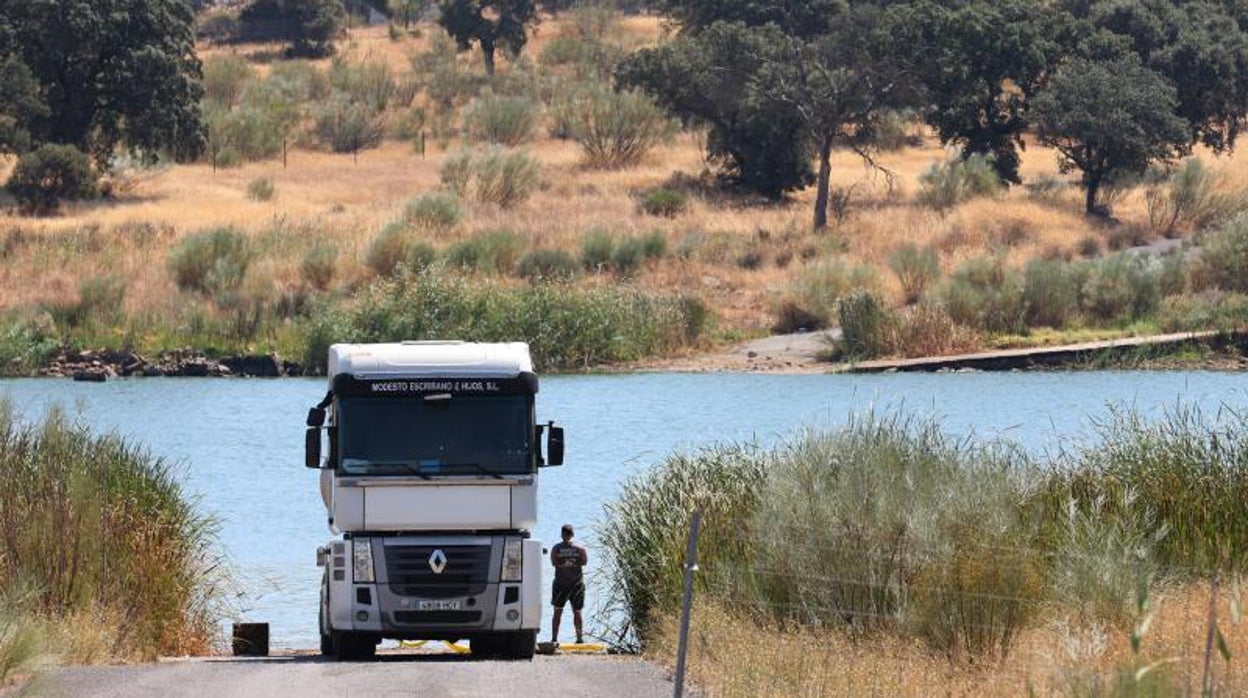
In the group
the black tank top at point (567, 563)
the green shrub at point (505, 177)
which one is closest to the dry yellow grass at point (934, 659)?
the black tank top at point (567, 563)

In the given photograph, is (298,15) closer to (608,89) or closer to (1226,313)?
(608,89)

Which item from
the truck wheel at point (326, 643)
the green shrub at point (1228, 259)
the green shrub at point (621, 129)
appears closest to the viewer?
the truck wheel at point (326, 643)

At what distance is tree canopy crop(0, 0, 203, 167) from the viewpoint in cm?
7462

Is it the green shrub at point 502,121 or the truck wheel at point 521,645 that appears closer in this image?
the truck wheel at point 521,645

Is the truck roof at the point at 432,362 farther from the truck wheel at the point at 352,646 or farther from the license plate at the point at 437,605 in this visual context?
the truck wheel at the point at 352,646

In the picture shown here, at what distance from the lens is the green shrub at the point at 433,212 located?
68.8m

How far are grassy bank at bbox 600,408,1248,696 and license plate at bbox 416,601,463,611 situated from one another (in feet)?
6.40

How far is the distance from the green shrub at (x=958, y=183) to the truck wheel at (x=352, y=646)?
178 feet

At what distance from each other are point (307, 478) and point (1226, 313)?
27.6 meters

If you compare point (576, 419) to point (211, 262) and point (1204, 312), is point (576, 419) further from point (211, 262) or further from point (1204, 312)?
point (1204, 312)

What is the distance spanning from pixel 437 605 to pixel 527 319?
38.8 meters

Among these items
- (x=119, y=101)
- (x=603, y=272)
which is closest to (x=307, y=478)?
(x=603, y=272)

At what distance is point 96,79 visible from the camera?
7662cm

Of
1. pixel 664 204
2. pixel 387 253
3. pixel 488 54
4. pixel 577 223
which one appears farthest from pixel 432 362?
pixel 488 54
